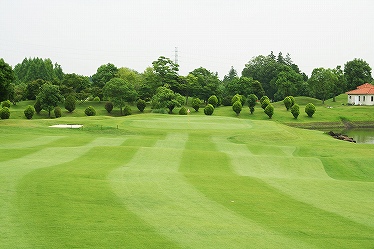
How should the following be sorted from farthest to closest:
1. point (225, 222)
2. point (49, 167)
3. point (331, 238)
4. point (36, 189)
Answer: point (49, 167) → point (36, 189) → point (225, 222) → point (331, 238)

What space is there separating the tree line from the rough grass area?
5087 cm

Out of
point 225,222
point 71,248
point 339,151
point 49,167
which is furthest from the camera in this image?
point 339,151

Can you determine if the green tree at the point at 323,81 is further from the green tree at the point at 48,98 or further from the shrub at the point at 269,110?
the green tree at the point at 48,98

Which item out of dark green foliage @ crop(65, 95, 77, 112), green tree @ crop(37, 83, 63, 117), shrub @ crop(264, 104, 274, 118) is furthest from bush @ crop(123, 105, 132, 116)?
shrub @ crop(264, 104, 274, 118)

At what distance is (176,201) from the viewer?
13.2 meters

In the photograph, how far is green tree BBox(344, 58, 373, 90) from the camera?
120 metres

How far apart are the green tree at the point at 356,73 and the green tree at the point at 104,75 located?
63385mm

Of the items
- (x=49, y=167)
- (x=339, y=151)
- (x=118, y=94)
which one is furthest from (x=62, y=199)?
(x=118, y=94)

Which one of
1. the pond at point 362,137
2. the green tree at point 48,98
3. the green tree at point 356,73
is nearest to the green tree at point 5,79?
the green tree at point 48,98

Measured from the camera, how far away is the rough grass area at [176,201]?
966 centimetres

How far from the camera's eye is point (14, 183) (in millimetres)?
14469

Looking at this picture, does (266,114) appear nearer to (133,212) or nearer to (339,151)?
(339,151)

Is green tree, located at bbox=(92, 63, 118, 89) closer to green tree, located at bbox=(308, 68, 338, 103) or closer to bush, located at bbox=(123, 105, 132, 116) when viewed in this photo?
bush, located at bbox=(123, 105, 132, 116)

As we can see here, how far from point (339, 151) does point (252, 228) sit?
2352cm
